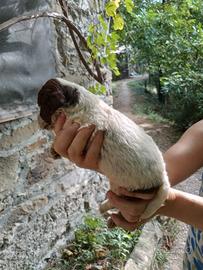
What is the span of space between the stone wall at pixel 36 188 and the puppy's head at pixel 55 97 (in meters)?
0.79

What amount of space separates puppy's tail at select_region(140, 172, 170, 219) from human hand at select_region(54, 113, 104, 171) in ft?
0.60

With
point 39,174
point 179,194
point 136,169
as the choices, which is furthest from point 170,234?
point 136,169

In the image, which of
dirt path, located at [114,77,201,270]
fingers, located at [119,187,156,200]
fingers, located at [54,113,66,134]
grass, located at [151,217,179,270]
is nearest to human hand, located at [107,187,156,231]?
fingers, located at [119,187,156,200]

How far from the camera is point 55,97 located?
92 centimetres

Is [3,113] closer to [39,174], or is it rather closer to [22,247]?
[39,174]

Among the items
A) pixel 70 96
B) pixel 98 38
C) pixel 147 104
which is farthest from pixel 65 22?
pixel 147 104

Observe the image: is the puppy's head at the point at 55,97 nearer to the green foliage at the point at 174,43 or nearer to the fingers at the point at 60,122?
the fingers at the point at 60,122

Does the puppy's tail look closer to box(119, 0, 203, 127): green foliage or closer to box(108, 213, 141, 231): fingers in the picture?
box(108, 213, 141, 231): fingers

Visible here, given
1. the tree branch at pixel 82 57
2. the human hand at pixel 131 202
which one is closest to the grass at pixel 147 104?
the tree branch at pixel 82 57

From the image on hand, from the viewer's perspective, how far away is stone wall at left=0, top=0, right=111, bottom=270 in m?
1.76

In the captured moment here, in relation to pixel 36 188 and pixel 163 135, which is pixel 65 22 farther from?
pixel 163 135

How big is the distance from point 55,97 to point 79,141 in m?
0.14

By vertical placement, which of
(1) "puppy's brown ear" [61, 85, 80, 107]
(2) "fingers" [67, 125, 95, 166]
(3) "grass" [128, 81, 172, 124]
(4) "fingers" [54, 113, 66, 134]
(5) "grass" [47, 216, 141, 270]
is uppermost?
(1) "puppy's brown ear" [61, 85, 80, 107]

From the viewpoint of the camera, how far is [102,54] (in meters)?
2.57
